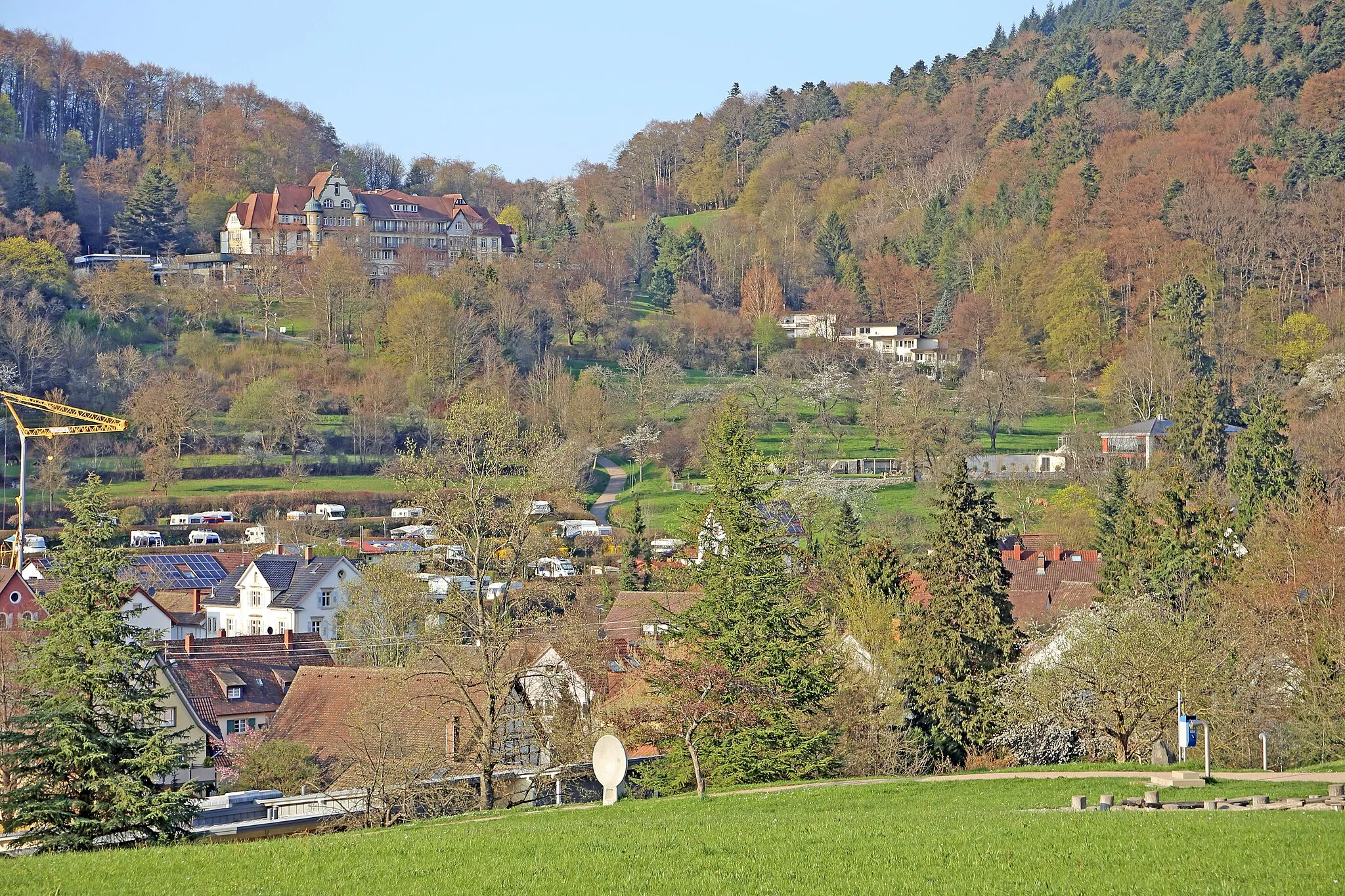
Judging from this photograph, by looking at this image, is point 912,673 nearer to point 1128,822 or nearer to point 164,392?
point 1128,822

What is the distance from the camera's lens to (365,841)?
45.9 feet

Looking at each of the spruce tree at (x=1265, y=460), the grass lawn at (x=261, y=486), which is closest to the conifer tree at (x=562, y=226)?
the grass lawn at (x=261, y=486)

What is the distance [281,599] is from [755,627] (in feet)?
107

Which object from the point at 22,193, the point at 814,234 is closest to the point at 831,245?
the point at 814,234

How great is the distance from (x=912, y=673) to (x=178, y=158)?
117600 mm

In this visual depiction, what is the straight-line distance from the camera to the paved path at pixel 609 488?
71188 millimetres

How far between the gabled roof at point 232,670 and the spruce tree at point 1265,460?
98.2 ft

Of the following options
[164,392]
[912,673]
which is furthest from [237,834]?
[164,392]

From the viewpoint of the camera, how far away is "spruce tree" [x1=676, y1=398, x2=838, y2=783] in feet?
76.7

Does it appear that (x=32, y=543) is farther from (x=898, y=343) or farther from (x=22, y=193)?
(x=898, y=343)

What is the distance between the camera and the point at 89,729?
1736 centimetres

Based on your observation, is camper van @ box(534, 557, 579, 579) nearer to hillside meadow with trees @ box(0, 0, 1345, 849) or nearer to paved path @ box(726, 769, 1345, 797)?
hillside meadow with trees @ box(0, 0, 1345, 849)

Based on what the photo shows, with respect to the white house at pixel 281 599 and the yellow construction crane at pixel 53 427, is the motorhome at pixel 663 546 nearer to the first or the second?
the white house at pixel 281 599

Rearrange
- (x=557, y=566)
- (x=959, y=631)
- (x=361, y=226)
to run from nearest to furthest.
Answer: (x=959, y=631) → (x=557, y=566) → (x=361, y=226)
